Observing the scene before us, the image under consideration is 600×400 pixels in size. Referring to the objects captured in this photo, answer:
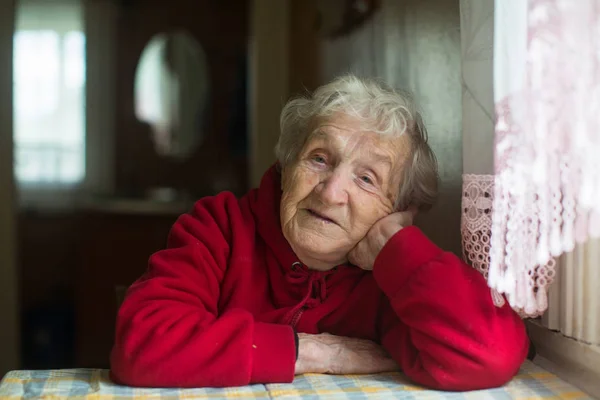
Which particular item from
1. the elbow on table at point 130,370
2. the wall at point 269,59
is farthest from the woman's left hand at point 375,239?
the wall at point 269,59

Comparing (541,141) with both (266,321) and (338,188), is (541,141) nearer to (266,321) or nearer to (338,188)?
(338,188)

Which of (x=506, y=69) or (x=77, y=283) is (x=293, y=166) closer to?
(x=506, y=69)

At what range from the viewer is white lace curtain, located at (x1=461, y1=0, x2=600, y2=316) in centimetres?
96

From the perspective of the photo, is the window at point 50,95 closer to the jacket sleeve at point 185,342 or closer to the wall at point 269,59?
the wall at point 269,59

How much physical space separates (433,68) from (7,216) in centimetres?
210

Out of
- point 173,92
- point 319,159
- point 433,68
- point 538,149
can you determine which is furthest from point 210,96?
point 538,149

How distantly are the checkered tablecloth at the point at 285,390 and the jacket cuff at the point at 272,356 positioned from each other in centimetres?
1

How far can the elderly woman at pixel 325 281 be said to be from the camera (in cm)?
113

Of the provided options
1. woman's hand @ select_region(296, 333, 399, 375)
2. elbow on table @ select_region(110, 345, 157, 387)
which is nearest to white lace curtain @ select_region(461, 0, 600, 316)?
woman's hand @ select_region(296, 333, 399, 375)

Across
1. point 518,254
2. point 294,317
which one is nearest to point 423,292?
point 518,254

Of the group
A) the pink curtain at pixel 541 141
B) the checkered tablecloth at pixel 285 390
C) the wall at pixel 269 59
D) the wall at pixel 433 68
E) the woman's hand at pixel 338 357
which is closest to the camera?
the pink curtain at pixel 541 141

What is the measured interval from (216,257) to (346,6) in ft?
5.42

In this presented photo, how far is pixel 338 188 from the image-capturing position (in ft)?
A: 4.12

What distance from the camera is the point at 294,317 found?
133 cm
